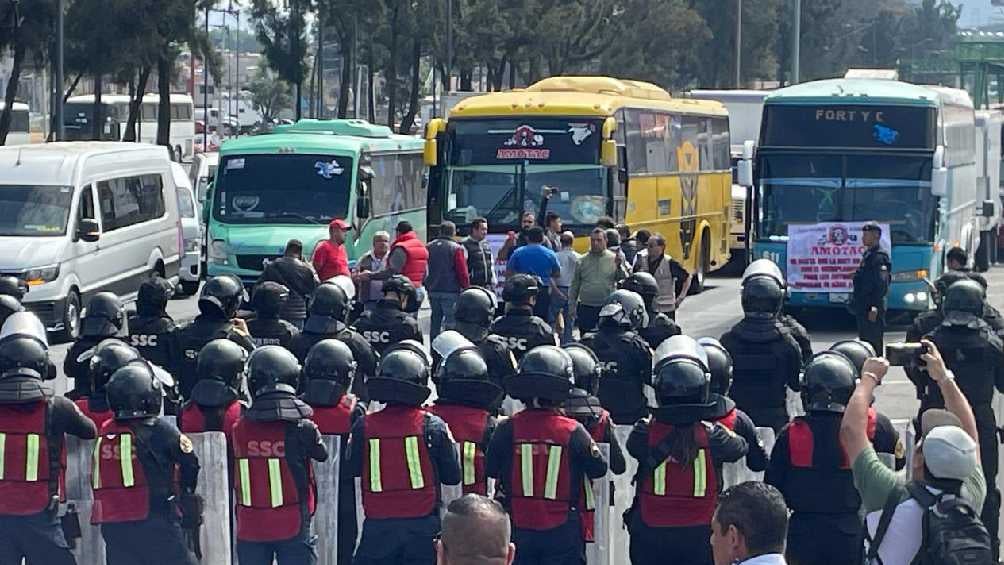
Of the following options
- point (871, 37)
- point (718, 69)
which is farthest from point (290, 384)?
point (871, 37)

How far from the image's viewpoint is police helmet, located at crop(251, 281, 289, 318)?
38.5 ft

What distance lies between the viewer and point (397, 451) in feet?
25.9

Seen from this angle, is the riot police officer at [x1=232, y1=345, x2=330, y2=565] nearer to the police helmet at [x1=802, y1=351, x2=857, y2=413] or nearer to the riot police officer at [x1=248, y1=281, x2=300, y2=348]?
the police helmet at [x1=802, y1=351, x2=857, y2=413]

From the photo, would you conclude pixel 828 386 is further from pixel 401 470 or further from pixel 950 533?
pixel 950 533

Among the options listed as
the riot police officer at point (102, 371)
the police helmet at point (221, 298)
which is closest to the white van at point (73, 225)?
the police helmet at point (221, 298)

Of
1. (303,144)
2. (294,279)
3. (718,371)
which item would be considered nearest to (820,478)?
(718,371)

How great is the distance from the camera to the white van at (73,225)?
21203 millimetres

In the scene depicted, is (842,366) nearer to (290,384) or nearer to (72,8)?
(290,384)

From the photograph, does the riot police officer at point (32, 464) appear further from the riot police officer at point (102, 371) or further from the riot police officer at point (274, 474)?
the riot police officer at point (274, 474)

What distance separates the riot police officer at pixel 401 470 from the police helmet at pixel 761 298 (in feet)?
9.28

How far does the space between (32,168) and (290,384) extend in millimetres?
14653

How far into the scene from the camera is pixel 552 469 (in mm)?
7859

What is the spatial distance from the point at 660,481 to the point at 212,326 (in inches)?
156

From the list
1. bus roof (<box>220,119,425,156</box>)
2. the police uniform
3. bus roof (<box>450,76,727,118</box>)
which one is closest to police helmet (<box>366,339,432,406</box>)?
the police uniform
